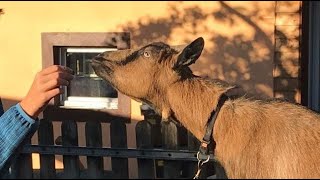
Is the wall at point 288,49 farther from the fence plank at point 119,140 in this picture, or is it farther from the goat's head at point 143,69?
the goat's head at point 143,69

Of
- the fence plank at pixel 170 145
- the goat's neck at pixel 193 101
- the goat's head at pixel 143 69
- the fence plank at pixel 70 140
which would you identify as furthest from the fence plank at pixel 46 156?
the goat's neck at pixel 193 101

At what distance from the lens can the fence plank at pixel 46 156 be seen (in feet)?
18.1

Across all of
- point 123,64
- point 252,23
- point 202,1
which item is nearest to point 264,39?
point 252,23

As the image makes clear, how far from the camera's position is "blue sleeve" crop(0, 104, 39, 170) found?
2410 millimetres

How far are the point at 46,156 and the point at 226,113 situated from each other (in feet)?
9.16

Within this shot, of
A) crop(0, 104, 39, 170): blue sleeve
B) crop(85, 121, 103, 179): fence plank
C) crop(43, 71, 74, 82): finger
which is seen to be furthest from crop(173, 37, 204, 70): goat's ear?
crop(85, 121, 103, 179): fence plank

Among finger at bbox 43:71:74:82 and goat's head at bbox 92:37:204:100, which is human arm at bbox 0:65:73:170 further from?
goat's head at bbox 92:37:204:100

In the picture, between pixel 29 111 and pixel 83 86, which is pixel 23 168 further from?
pixel 29 111

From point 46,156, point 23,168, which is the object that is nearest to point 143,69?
point 46,156

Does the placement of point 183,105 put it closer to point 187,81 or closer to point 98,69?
point 187,81

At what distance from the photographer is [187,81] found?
3396 millimetres

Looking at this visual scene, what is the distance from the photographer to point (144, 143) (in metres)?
5.32

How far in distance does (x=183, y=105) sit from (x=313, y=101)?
151 inches

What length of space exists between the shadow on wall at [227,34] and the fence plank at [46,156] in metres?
1.71
